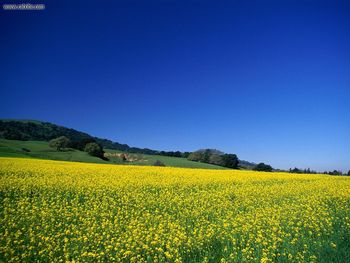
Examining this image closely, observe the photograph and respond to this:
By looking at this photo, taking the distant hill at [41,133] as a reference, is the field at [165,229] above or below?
below

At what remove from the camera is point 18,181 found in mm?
13891

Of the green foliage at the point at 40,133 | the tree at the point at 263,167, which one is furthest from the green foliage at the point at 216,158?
the green foliage at the point at 40,133

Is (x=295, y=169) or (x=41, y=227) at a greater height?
(x=295, y=169)

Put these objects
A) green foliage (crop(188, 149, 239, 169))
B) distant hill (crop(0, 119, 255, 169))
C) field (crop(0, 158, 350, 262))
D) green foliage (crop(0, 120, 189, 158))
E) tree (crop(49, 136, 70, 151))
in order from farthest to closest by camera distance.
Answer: green foliage (crop(188, 149, 239, 169)), distant hill (crop(0, 119, 255, 169)), green foliage (crop(0, 120, 189, 158)), tree (crop(49, 136, 70, 151)), field (crop(0, 158, 350, 262))

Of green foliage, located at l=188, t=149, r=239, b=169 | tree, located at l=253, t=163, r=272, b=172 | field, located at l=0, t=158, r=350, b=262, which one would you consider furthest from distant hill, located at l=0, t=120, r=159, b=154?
field, located at l=0, t=158, r=350, b=262

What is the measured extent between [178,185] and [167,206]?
506 centimetres

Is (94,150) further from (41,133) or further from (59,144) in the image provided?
(41,133)

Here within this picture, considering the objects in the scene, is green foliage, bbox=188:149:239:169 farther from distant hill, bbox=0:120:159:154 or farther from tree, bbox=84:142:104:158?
tree, bbox=84:142:104:158

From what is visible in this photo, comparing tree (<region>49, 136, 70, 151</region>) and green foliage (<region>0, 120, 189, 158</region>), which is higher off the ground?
green foliage (<region>0, 120, 189, 158</region>)

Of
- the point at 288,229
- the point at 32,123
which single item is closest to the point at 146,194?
the point at 288,229

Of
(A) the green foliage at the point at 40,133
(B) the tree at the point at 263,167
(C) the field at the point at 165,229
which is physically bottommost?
(C) the field at the point at 165,229

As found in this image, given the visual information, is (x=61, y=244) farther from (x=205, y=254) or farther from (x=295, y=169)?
(x=295, y=169)

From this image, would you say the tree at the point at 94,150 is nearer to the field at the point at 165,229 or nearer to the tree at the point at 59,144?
the tree at the point at 59,144

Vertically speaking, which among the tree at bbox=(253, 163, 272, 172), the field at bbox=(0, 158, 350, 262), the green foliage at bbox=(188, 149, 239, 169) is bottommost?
the field at bbox=(0, 158, 350, 262)
